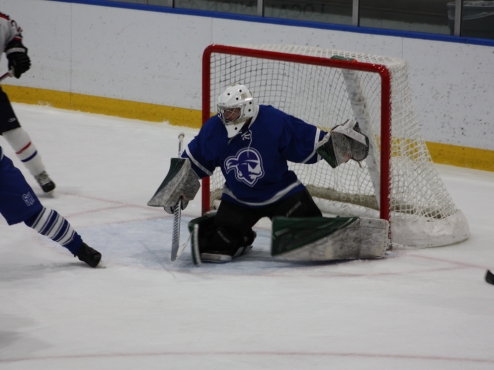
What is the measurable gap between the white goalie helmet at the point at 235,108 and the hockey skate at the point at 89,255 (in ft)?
2.35

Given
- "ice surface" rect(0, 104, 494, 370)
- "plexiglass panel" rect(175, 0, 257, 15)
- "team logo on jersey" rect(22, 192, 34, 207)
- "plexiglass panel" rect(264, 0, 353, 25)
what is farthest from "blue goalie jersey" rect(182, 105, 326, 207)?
"plexiglass panel" rect(175, 0, 257, 15)

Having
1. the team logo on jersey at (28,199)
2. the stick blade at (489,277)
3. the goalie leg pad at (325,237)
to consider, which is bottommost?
the stick blade at (489,277)

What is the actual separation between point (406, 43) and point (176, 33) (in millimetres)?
1827

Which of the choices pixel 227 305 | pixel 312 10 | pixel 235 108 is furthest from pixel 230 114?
pixel 312 10

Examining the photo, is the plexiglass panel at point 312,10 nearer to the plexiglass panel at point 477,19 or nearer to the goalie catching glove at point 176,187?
the plexiglass panel at point 477,19

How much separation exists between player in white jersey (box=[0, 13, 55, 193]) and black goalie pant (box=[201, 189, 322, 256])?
143 cm

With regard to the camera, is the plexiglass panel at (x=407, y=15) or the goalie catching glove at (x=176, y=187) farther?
the plexiglass panel at (x=407, y=15)

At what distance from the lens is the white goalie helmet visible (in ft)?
12.0

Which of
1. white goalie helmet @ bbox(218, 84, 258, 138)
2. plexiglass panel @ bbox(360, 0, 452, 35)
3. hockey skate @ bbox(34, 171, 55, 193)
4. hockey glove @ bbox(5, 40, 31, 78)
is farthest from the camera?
plexiglass panel @ bbox(360, 0, 452, 35)

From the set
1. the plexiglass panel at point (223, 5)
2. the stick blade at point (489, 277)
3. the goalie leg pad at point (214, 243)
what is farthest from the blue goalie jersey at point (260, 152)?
the plexiglass panel at point (223, 5)

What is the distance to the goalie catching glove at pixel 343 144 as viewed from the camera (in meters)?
3.71

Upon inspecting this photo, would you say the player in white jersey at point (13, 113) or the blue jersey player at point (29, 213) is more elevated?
the player in white jersey at point (13, 113)

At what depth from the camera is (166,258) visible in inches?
153

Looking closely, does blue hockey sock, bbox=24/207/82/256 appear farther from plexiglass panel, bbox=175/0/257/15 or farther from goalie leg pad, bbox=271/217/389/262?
plexiglass panel, bbox=175/0/257/15
